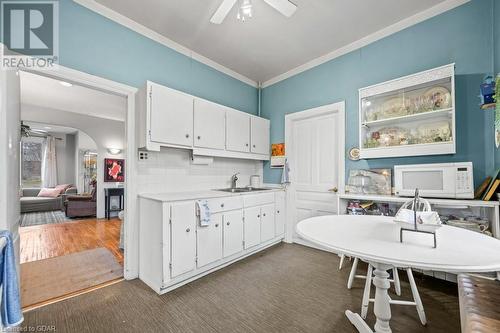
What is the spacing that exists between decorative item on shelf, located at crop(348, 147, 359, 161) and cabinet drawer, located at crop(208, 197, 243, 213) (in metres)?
1.67

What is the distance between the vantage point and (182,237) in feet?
7.07

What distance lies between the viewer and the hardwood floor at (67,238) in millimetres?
3143

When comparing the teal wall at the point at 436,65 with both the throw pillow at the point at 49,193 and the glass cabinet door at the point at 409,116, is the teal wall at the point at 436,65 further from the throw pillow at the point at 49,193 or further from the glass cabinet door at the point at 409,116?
the throw pillow at the point at 49,193

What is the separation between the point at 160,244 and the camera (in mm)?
2045

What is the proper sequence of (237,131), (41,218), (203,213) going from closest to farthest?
(203,213) < (237,131) < (41,218)

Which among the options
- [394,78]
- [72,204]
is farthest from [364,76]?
[72,204]

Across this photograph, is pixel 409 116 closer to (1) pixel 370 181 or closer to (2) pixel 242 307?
(1) pixel 370 181

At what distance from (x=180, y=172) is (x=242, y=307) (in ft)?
5.96

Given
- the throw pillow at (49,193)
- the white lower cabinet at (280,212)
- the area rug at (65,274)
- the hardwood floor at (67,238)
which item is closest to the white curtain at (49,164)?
the throw pillow at (49,193)

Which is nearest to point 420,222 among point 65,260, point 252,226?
point 252,226

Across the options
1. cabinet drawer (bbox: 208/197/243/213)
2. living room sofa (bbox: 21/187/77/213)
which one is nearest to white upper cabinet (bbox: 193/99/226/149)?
cabinet drawer (bbox: 208/197/243/213)

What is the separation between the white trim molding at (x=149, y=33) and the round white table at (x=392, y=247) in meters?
2.87

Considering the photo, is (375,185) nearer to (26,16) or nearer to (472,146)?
(472,146)

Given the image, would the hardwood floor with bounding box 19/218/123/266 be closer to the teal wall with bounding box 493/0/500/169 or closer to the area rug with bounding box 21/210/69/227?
the area rug with bounding box 21/210/69/227
